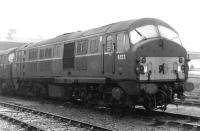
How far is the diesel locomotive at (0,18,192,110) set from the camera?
10.8 metres

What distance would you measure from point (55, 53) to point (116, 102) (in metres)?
5.47

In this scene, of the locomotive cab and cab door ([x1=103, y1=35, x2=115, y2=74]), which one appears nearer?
the locomotive cab

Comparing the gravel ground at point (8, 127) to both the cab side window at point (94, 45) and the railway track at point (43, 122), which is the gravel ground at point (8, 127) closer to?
the railway track at point (43, 122)

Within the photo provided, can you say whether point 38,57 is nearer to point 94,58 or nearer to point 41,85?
point 41,85

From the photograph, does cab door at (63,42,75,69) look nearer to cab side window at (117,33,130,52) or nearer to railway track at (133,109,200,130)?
cab side window at (117,33,130,52)

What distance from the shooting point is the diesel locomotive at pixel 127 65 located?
10773mm

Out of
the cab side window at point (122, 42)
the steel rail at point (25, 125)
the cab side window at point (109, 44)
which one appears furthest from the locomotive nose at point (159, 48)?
the steel rail at point (25, 125)

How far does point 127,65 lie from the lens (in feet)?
35.5

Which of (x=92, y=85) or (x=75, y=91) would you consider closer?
(x=92, y=85)

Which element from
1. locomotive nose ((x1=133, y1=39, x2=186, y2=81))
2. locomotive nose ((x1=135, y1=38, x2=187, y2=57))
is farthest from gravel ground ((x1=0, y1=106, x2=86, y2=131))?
locomotive nose ((x1=135, y1=38, x2=187, y2=57))

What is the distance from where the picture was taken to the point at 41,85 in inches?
696

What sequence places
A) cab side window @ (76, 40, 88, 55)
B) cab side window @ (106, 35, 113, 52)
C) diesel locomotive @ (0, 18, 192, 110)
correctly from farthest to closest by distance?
1. cab side window @ (76, 40, 88, 55)
2. cab side window @ (106, 35, 113, 52)
3. diesel locomotive @ (0, 18, 192, 110)

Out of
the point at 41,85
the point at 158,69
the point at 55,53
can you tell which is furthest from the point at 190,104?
the point at 41,85

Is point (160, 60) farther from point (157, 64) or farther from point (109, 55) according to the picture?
point (109, 55)
